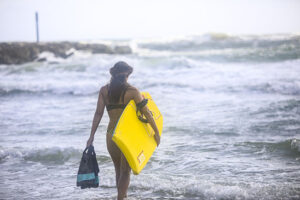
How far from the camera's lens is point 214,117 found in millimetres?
7680

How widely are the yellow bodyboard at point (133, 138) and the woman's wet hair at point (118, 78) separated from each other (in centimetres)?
15

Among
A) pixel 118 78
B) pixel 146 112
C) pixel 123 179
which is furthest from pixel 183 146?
pixel 118 78

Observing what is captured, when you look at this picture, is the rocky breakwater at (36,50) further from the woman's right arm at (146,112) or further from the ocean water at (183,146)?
the woman's right arm at (146,112)

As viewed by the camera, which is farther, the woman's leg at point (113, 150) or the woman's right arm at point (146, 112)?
the woman's leg at point (113, 150)

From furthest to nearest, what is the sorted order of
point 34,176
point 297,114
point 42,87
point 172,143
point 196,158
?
point 42,87
point 297,114
point 172,143
point 196,158
point 34,176

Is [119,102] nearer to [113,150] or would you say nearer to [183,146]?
[113,150]

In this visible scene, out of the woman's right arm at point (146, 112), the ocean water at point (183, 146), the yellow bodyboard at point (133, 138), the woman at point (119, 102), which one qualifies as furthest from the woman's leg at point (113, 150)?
the ocean water at point (183, 146)

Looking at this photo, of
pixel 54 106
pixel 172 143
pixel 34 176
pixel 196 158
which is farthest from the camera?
pixel 54 106

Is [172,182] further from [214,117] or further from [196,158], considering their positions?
[214,117]

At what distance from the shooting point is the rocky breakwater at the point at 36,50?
2875 cm

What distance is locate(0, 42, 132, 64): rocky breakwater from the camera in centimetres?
2875

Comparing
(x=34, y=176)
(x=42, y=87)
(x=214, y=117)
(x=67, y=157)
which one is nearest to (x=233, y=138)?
(x=214, y=117)

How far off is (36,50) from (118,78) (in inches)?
1220

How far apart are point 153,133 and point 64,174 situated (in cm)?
204
